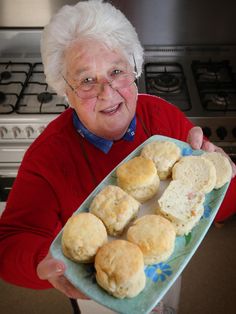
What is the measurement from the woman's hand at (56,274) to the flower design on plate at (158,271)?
178 millimetres

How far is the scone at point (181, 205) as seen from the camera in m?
0.89

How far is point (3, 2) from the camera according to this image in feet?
7.00

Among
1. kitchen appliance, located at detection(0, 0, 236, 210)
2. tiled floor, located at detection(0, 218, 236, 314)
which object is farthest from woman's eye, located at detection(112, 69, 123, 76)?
tiled floor, located at detection(0, 218, 236, 314)

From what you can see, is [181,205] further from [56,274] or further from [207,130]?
[207,130]

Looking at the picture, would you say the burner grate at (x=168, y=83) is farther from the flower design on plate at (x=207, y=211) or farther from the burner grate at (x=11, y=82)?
the flower design on plate at (x=207, y=211)

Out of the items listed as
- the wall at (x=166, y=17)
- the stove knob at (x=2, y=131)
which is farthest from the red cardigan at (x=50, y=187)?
the wall at (x=166, y=17)

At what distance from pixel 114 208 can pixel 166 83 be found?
4.40 ft

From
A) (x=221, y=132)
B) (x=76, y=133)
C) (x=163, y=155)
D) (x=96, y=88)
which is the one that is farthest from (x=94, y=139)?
(x=221, y=132)

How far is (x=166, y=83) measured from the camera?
6.82 ft

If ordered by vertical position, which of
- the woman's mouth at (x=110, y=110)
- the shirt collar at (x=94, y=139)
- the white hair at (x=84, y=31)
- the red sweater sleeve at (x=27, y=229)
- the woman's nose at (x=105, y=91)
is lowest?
the red sweater sleeve at (x=27, y=229)

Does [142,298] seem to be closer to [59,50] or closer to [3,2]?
[59,50]

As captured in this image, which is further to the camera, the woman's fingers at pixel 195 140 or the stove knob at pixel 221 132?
the stove knob at pixel 221 132

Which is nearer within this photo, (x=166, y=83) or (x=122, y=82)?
(x=122, y=82)

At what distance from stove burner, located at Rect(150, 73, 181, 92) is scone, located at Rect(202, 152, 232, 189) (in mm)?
1055
